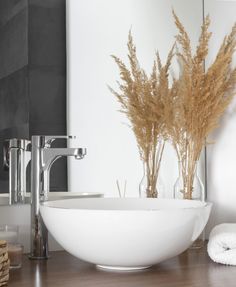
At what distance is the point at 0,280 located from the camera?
1263mm

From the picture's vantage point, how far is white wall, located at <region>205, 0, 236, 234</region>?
1927 mm

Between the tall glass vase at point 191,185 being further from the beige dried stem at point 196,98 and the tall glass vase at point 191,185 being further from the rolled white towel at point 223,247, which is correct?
the rolled white towel at point 223,247

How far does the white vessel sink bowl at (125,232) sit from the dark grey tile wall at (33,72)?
0.38 meters

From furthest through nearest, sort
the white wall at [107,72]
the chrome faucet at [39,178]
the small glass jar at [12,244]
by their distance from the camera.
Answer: the white wall at [107,72] → the chrome faucet at [39,178] → the small glass jar at [12,244]

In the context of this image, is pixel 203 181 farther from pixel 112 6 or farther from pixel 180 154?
pixel 112 6

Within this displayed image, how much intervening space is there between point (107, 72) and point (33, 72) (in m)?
0.28

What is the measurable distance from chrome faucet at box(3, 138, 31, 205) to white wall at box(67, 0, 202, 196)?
0.17m

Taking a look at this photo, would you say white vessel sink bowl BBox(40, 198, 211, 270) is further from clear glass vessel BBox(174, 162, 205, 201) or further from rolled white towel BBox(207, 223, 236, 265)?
clear glass vessel BBox(174, 162, 205, 201)

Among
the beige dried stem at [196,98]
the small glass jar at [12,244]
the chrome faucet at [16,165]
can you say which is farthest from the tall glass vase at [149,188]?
the small glass jar at [12,244]

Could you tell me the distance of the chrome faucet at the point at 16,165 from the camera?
170cm

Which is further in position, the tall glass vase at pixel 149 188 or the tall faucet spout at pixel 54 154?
the tall glass vase at pixel 149 188

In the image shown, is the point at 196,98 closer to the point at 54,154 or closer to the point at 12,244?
the point at 54,154

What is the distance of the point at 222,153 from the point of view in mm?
1961

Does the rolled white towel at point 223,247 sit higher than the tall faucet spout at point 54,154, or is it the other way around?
the tall faucet spout at point 54,154
